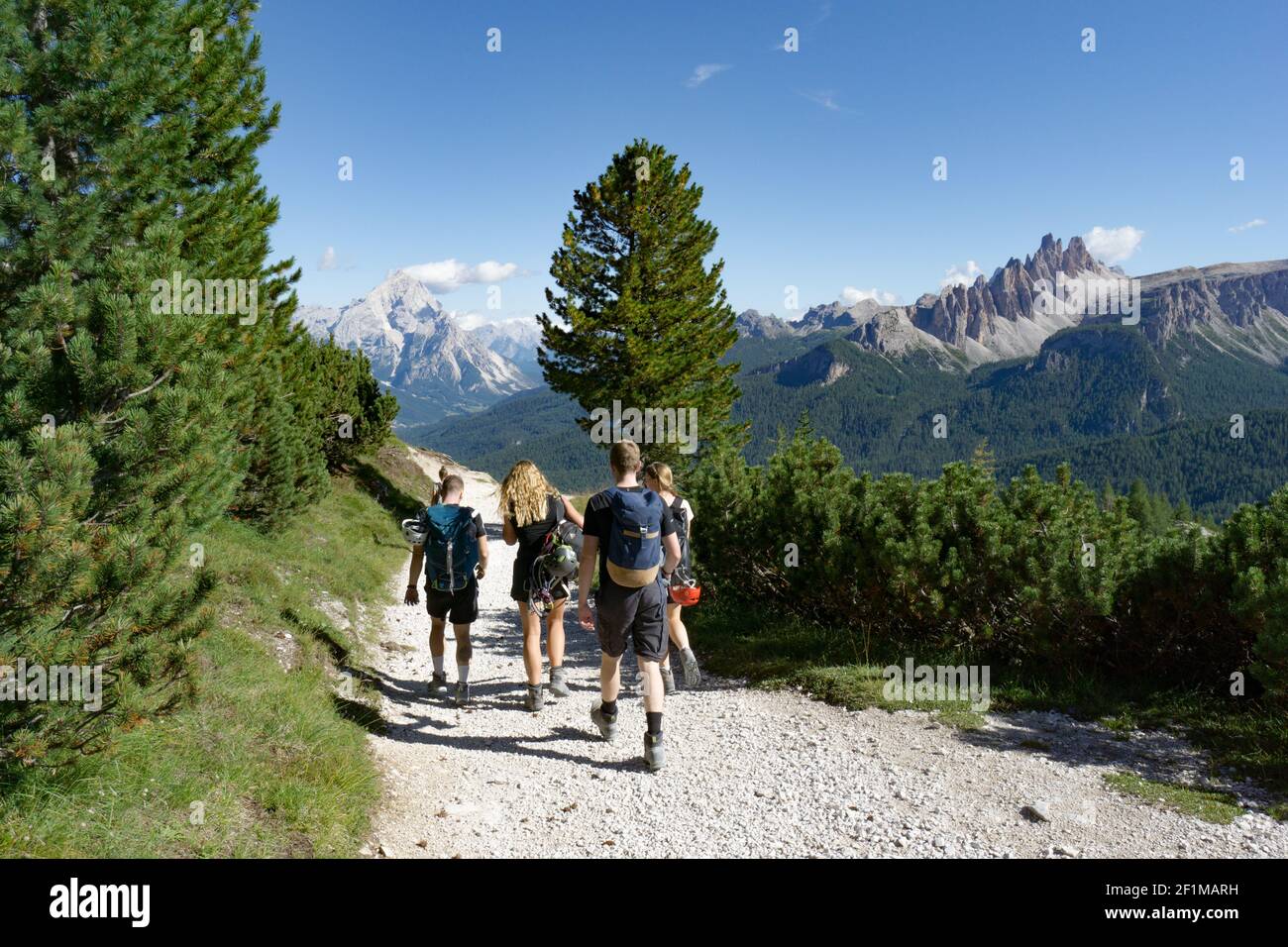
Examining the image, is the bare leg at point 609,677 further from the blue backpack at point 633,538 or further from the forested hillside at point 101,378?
the forested hillside at point 101,378

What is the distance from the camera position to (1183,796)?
16.3 ft

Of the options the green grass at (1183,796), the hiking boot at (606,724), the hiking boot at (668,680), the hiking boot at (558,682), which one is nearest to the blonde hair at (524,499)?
the hiking boot at (558,682)

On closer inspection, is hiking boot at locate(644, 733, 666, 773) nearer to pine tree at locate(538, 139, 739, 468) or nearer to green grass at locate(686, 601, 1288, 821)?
green grass at locate(686, 601, 1288, 821)

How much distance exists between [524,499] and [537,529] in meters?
0.33

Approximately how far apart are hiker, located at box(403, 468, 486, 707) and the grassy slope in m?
1.27

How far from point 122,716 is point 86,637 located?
1.45ft

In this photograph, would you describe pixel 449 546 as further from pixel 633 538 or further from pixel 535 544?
pixel 633 538

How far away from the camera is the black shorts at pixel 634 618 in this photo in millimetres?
5887

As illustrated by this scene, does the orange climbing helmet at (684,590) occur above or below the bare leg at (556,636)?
above

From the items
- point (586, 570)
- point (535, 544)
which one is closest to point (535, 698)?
point (535, 544)

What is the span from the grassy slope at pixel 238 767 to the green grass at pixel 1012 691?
4.76 metres

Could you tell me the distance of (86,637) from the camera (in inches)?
131
